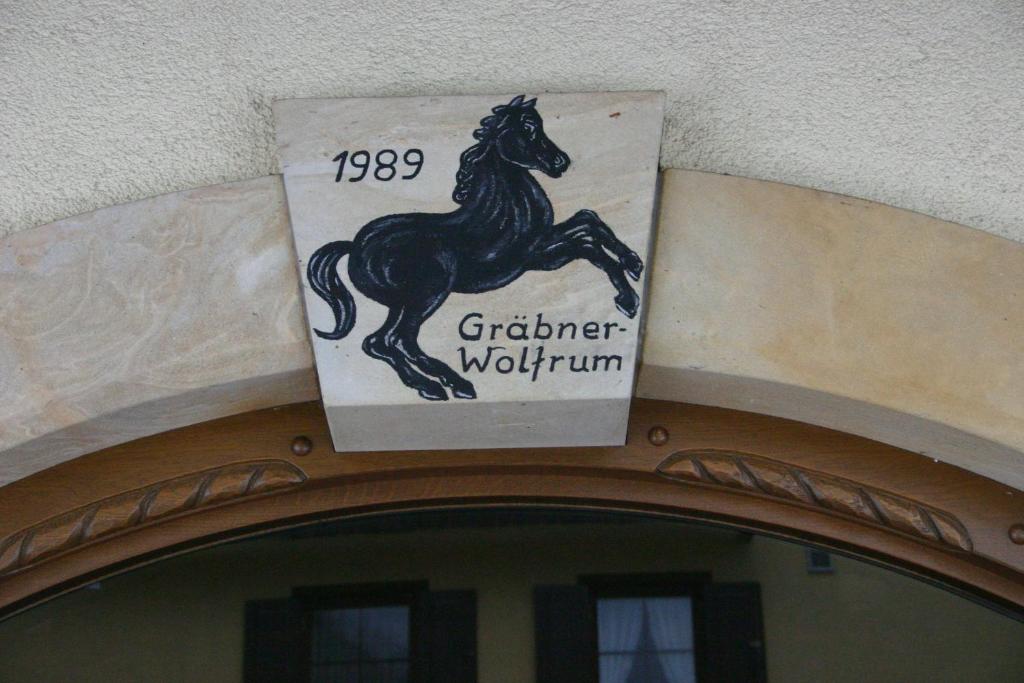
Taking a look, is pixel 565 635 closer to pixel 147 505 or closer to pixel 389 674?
pixel 389 674

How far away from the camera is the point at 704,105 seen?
5.51ft

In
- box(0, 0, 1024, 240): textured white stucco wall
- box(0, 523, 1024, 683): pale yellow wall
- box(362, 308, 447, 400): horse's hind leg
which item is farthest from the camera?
box(0, 523, 1024, 683): pale yellow wall

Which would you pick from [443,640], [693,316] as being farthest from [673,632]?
[693,316]

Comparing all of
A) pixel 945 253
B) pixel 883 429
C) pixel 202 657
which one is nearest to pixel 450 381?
pixel 883 429

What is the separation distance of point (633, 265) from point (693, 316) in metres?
0.13

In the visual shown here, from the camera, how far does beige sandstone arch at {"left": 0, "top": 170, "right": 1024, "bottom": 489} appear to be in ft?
5.16

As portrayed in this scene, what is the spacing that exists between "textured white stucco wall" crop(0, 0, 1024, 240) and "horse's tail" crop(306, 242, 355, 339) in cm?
21

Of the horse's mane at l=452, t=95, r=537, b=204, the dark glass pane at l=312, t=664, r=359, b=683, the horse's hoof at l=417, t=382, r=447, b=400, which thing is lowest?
the dark glass pane at l=312, t=664, r=359, b=683

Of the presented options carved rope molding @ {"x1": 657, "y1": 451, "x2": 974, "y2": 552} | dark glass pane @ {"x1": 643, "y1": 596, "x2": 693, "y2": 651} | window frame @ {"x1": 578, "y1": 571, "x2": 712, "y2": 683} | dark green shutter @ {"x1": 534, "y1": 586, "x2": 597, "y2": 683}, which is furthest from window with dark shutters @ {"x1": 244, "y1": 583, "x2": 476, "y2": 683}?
carved rope molding @ {"x1": 657, "y1": 451, "x2": 974, "y2": 552}

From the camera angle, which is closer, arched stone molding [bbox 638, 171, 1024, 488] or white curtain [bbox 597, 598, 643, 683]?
arched stone molding [bbox 638, 171, 1024, 488]

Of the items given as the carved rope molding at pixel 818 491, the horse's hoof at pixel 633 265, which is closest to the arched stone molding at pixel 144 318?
the horse's hoof at pixel 633 265

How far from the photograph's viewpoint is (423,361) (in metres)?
1.55

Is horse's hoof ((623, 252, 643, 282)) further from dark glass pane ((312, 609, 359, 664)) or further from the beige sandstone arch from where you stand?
dark glass pane ((312, 609, 359, 664))

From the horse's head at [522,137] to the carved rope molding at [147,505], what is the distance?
681 mm
